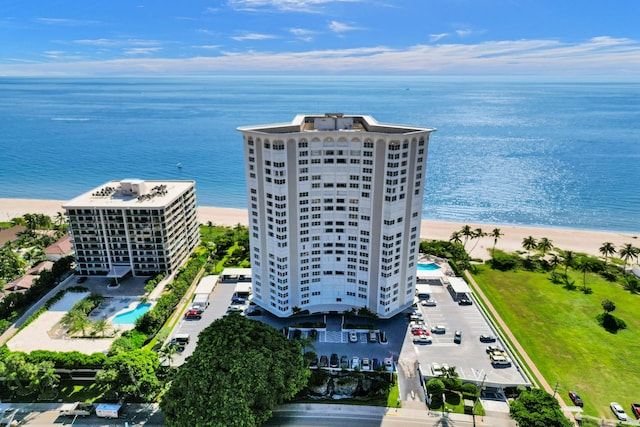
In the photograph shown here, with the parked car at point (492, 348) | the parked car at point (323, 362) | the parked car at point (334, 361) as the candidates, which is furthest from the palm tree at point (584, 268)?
the parked car at point (323, 362)

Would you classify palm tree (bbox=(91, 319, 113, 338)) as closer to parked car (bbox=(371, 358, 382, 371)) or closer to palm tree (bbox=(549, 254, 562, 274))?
parked car (bbox=(371, 358, 382, 371))

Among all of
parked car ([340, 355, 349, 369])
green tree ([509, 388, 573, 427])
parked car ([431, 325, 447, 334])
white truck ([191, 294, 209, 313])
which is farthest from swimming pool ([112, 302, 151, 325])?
green tree ([509, 388, 573, 427])

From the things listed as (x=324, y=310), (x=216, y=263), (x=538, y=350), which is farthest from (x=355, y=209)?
(x=216, y=263)

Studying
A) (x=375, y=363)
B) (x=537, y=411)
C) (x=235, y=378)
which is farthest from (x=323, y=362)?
(x=537, y=411)

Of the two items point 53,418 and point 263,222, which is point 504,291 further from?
point 53,418

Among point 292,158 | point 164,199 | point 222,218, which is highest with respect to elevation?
point 292,158
